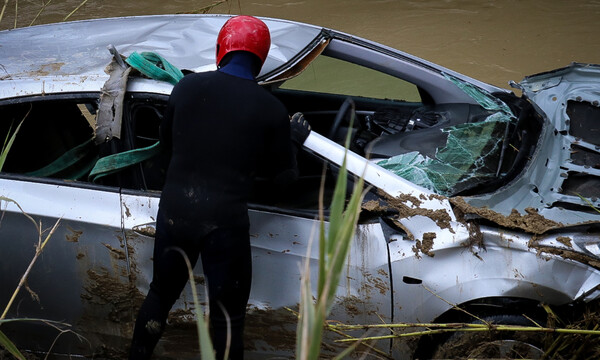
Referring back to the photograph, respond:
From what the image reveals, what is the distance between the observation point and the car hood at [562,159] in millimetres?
3092

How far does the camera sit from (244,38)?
111 inches

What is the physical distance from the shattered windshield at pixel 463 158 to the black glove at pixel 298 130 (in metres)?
0.49

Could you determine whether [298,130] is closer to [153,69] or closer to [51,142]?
[153,69]

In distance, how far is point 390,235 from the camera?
2984 millimetres

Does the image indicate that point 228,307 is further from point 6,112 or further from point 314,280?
point 6,112

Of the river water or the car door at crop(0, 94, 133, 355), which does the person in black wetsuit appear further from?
the river water

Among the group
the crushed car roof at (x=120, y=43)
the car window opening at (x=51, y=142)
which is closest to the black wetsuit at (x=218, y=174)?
the crushed car roof at (x=120, y=43)

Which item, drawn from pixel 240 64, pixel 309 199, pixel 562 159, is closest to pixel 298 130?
pixel 240 64

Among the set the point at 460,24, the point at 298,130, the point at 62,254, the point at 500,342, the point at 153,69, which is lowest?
the point at 500,342

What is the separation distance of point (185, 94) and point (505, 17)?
5.63 metres

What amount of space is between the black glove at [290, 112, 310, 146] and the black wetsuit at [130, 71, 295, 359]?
184mm

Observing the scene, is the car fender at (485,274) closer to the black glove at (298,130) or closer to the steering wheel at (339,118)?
the black glove at (298,130)

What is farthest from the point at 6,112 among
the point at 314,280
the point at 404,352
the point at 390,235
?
the point at 404,352

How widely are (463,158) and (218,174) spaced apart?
1360 millimetres
